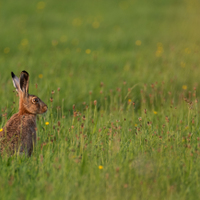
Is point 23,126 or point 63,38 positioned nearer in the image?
point 23,126

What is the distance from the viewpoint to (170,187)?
12.8 feet

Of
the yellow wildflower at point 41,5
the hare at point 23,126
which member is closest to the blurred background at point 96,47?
the yellow wildflower at point 41,5

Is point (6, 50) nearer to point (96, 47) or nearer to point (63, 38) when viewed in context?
point (63, 38)

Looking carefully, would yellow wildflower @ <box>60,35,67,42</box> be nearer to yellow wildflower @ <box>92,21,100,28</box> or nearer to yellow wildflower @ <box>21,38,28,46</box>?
yellow wildflower @ <box>21,38,28,46</box>

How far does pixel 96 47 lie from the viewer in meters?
13.0

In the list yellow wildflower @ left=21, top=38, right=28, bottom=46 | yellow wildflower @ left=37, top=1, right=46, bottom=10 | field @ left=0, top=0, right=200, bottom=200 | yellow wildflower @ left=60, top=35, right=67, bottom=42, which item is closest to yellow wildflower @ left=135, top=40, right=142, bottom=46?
field @ left=0, top=0, right=200, bottom=200

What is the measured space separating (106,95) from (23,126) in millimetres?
3291

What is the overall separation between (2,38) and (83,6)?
8489 millimetres

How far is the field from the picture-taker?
412 cm

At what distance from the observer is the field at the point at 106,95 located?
4.12m

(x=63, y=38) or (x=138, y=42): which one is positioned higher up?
(x=63, y=38)

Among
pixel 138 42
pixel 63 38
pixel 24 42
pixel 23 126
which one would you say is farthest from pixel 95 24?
pixel 23 126

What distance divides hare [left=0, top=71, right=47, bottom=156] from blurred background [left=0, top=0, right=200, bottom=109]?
0.33 metres


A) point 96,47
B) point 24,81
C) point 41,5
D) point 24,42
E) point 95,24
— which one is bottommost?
point 24,81
